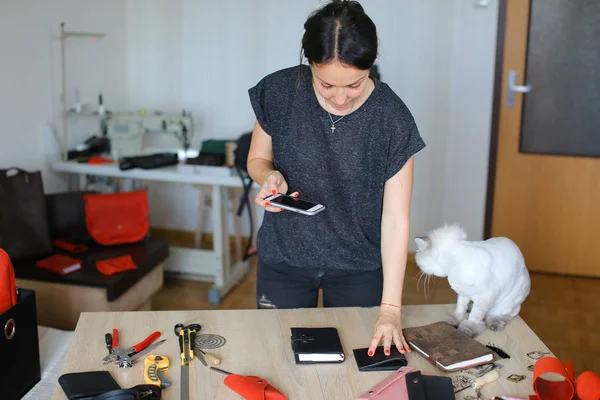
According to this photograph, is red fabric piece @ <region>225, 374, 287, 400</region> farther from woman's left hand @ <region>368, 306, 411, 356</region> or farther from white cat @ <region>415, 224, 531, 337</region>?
white cat @ <region>415, 224, 531, 337</region>

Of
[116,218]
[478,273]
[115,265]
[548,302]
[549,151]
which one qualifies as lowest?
[548,302]

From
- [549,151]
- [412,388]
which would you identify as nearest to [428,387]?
[412,388]

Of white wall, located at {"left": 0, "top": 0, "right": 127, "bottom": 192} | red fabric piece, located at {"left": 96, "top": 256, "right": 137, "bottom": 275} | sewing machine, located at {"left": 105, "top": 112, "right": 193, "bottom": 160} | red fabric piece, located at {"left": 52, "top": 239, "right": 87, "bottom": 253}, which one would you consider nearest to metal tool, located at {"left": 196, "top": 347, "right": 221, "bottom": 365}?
red fabric piece, located at {"left": 96, "top": 256, "right": 137, "bottom": 275}

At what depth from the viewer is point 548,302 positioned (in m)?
A: 3.39

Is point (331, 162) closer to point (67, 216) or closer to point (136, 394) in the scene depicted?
point (136, 394)

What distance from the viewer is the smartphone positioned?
1.37 meters

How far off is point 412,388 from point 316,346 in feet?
0.87

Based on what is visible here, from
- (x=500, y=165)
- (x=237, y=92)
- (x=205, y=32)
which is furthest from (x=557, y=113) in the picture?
(x=205, y=32)

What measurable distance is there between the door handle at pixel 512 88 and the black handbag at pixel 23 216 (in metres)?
2.54

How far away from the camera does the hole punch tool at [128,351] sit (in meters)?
1.28

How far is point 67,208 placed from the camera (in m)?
2.81

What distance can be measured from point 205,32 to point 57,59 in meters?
1.02

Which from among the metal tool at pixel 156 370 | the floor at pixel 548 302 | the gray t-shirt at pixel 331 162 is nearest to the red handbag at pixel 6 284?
Result: the metal tool at pixel 156 370

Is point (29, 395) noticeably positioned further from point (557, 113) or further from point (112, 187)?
point (557, 113)
